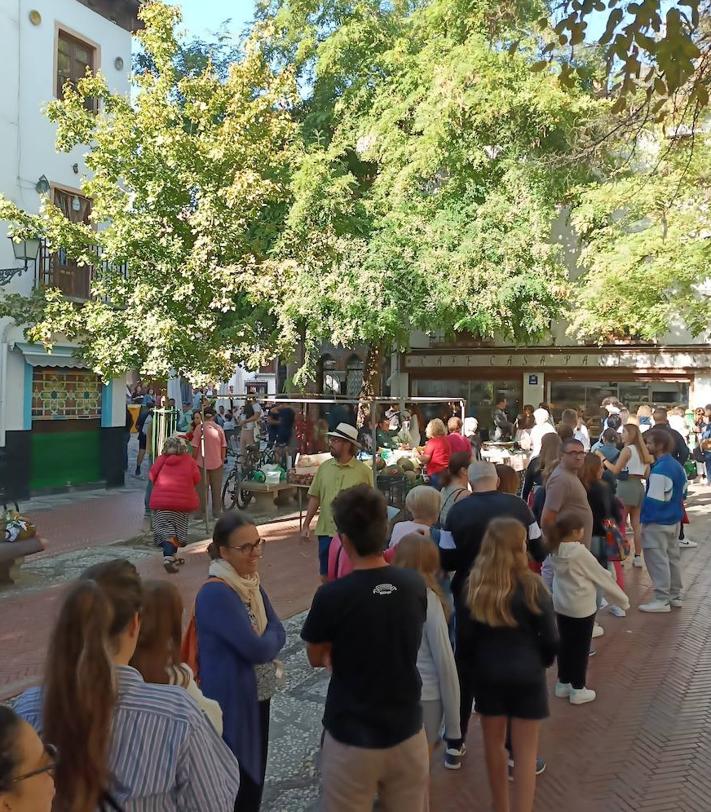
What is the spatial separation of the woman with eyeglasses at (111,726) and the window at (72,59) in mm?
16518

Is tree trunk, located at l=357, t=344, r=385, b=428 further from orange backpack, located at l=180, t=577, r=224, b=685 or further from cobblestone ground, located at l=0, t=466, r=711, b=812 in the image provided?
orange backpack, located at l=180, t=577, r=224, b=685

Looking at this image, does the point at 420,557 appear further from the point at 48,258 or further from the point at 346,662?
the point at 48,258

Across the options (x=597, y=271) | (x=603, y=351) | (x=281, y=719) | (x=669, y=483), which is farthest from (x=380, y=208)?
(x=281, y=719)

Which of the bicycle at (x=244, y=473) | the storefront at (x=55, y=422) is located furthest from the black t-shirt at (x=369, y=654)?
the storefront at (x=55, y=422)

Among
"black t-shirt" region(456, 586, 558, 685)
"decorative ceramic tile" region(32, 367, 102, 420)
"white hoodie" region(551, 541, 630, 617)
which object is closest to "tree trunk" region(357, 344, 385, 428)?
"decorative ceramic tile" region(32, 367, 102, 420)

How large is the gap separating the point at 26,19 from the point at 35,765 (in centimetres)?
1713

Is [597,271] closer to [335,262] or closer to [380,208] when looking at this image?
[380,208]

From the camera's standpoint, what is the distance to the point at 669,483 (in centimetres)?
723

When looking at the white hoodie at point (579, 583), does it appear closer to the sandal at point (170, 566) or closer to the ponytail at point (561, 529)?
the ponytail at point (561, 529)

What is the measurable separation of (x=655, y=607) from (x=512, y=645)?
4.65 m

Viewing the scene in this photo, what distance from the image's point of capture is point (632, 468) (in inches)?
352

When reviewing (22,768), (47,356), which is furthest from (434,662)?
(47,356)

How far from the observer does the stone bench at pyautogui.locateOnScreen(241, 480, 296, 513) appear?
518 inches

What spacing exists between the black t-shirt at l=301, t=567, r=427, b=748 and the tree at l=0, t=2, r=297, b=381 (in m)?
9.58
